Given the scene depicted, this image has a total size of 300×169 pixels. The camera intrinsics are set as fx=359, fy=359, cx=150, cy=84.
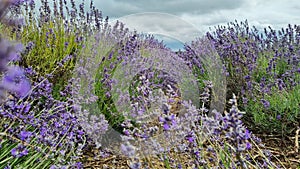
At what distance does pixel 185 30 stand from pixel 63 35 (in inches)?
49.0

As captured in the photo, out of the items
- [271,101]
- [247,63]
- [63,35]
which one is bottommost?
[271,101]

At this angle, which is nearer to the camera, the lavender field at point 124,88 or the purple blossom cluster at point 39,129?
the purple blossom cluster at point 39,129

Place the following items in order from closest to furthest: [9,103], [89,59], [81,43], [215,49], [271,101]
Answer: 1. [9,103]
2. [271,101]
3. [89,59]
4. [81,43]
5. [215,49]

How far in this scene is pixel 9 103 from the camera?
6.07ft

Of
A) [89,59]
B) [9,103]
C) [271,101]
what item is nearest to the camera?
[9,103]

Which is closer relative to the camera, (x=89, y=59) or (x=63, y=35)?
(x=89, y=59)

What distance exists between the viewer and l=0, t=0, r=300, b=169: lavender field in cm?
201

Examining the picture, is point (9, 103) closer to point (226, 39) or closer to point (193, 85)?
point (193, 85)

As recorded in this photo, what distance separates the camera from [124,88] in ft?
9.72

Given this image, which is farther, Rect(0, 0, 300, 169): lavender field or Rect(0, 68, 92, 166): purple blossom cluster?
Rect(0, 0, 300, 169): lavender field

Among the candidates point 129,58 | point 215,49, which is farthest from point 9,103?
Result: point 215,49

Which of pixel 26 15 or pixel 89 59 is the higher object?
pixel 26 15

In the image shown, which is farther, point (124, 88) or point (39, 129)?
point (124, 88)

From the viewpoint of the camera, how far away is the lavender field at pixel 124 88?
79.0 inches
